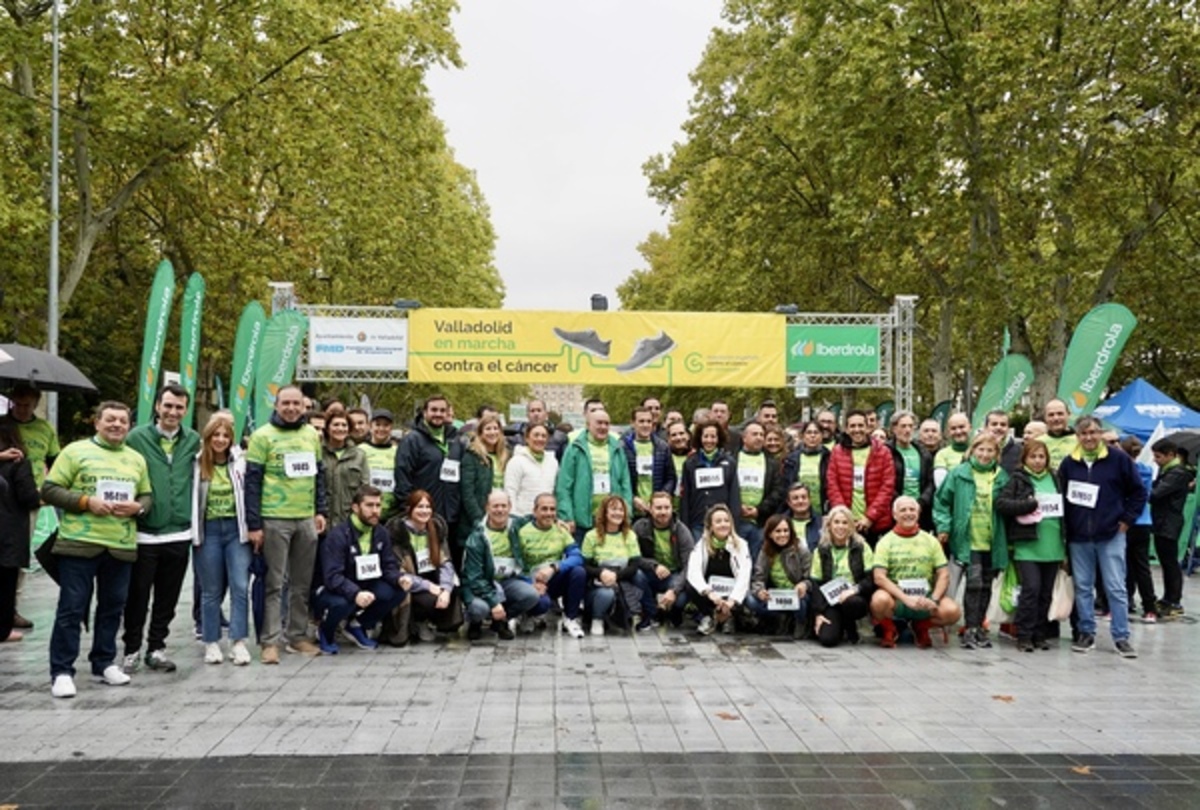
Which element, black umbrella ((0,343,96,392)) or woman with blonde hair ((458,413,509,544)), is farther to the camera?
woman with blonde hair ((458,413,509,544))

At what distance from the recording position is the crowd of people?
756 cm

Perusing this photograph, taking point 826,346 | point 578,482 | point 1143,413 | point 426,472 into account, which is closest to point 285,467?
point 426,472

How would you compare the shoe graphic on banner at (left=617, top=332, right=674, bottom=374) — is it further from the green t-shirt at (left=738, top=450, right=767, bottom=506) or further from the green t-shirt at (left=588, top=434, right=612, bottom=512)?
the green t-shirt at (left=588, top=434, right=612, bottom=512)

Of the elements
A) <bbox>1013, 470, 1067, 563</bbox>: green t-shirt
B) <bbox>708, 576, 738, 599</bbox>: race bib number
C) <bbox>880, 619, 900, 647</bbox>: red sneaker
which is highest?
<bbox>1013, 470, 1067, 563</bbox>: green t-shirt

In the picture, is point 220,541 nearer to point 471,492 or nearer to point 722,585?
point 471,492

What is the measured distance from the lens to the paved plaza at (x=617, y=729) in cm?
498

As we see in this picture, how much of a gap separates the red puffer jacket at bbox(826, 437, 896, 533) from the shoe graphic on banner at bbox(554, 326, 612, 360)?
900 cm

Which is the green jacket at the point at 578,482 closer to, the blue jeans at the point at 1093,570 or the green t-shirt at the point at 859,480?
the green t-shirt at the point at 859,480

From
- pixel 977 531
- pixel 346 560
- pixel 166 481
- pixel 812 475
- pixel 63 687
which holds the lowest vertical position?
pixel 63 687

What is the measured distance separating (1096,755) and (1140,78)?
52.0 ft

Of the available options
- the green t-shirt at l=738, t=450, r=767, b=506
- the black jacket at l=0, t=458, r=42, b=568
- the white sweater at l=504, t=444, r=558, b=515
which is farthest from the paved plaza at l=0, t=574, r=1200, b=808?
the green t-shirt at l=738, t=450, r=767, b=506

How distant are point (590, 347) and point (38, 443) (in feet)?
34.5

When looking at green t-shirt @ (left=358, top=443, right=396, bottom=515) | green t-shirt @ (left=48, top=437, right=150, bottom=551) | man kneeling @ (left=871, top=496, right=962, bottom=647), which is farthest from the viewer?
green t-shirt @ (left=358, top=443, right=396, bottom=515)

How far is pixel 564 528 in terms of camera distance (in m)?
9.54
